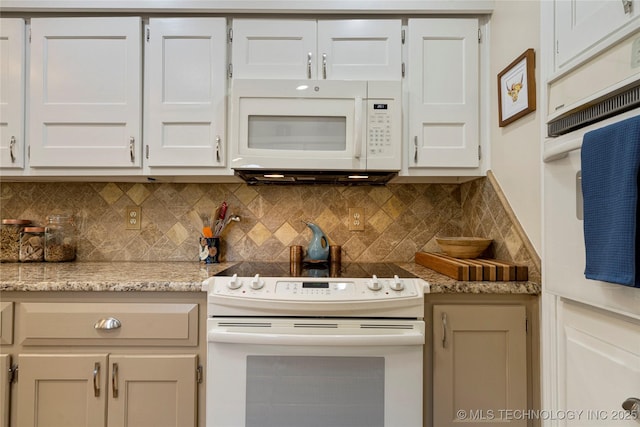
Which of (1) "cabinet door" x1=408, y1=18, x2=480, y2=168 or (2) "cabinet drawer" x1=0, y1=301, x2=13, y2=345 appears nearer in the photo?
(2) "cabinet drawer" x1=0, y1=301, x2=13, y2=345

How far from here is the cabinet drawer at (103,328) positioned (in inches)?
49.9

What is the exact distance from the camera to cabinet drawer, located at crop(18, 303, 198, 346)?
4.16ft

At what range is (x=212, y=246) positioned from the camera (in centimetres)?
184

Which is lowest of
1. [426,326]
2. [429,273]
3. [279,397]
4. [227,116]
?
[279,397]

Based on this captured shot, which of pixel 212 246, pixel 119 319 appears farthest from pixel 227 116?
pixel 119 319

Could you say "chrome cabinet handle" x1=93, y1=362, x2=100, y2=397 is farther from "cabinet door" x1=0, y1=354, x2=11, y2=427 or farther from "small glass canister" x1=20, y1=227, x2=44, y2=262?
"small glass canister" x1=20, y1=227, x2=44, y2=262

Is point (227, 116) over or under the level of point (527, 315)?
over

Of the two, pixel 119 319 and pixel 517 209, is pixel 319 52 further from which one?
pixel 119 319

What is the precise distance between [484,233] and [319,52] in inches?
48.7

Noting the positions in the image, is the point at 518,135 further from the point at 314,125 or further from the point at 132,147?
the point at 132,147

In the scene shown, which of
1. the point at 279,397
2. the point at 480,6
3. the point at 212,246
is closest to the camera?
the point at 279,397

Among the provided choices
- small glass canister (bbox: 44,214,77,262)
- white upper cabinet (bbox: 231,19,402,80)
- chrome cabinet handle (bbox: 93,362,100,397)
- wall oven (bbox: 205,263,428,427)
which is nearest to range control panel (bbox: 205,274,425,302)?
wall oven (bbox: 205,263,428,427)

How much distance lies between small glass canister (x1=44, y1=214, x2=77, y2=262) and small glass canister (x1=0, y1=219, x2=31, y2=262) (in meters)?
0.14

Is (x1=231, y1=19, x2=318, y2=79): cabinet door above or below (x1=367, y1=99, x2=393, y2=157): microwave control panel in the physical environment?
above
